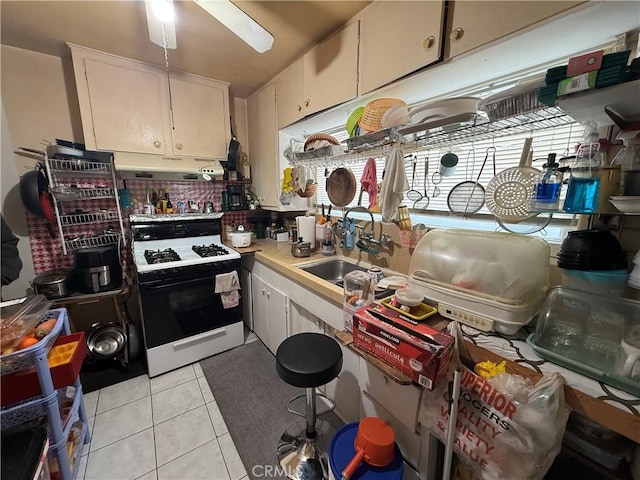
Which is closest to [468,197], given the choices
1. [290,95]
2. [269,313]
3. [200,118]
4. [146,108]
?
[290,95]

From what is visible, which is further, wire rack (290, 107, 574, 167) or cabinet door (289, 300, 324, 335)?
cabinet door (289, 300, 324, 335)

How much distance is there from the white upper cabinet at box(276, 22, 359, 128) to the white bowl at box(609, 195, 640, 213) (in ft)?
4.11

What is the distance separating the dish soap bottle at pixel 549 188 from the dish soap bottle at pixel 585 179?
0.15ft

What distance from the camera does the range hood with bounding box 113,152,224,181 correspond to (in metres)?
1.97

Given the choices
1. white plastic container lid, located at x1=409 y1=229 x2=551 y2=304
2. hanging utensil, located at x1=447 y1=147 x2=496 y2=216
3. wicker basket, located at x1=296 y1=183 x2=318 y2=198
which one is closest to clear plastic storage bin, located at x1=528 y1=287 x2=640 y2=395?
white plastic container lid, located at x1=409 y1=229 x2=551 y2=304

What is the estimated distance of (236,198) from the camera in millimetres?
2730

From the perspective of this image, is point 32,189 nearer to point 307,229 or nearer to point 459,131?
point 307,229

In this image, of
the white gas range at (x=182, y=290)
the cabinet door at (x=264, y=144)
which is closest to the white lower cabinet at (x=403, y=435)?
the white gas range at (x=182, y=290)

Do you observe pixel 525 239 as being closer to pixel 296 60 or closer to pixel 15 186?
pixel 296 60

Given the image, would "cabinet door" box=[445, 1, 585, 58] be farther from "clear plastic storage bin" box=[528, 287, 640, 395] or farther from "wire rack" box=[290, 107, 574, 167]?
"clear plastic storage bin" box=[528, 287, 640, 395]

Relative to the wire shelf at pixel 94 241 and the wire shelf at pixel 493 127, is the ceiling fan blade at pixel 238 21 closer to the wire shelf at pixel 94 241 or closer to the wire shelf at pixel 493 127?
the wire shelf at pixel 493 127

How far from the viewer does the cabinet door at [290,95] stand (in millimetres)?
1896

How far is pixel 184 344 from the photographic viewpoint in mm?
2057

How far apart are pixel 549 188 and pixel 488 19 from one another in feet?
2.23
